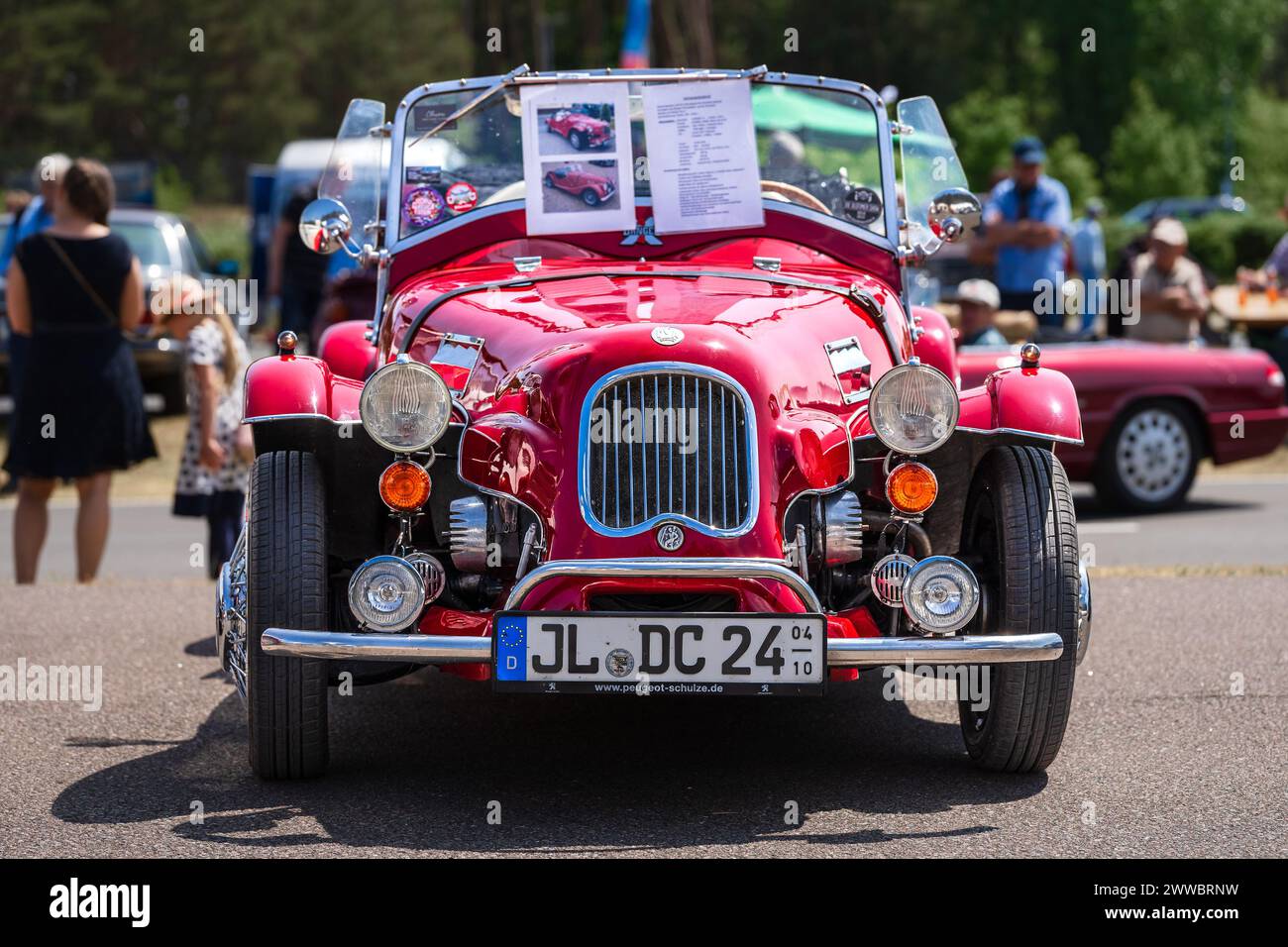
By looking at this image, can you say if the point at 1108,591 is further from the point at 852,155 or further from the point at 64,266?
the point at 64,266

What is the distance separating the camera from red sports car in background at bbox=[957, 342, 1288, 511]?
35.6ft

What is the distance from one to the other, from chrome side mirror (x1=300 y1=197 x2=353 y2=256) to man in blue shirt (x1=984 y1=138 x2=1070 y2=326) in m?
6.91

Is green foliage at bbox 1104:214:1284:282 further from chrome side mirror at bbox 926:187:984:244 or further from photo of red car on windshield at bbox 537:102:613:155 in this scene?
photo of red car on windshield at bbox 537:102:613:155

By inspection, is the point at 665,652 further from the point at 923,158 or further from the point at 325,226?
the point at 923,158

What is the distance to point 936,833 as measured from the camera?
4426 mm

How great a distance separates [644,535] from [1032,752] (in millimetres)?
1202

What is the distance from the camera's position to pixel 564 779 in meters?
5.02

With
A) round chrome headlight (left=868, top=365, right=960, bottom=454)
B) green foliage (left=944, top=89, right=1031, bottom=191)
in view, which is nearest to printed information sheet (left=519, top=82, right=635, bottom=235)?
round chrome headlight (left=868, top=365, right=960, bottom=454)

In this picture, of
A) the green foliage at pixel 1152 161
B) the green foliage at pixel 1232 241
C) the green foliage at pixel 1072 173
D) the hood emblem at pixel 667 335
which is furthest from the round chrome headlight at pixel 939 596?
the green foliage at pixel 1152 161

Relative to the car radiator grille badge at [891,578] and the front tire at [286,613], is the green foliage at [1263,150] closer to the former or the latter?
the car radiator grille badge at [891,578]

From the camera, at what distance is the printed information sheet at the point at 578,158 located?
6078 millimetres

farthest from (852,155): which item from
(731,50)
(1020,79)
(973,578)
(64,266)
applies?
(1020,79)

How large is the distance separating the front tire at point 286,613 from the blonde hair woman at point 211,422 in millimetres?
3520

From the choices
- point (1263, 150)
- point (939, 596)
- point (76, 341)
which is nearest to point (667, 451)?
point (939, 596)
